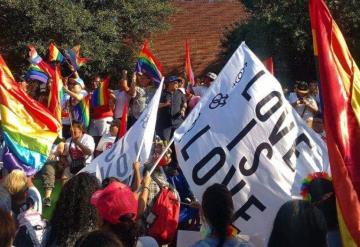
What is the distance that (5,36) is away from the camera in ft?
69.0

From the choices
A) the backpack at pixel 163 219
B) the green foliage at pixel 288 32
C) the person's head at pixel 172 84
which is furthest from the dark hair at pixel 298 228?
the green foliage at pixel 288 32

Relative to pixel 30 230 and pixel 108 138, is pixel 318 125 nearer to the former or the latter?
pixel 108 138

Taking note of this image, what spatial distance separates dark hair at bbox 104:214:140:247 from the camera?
333 cm

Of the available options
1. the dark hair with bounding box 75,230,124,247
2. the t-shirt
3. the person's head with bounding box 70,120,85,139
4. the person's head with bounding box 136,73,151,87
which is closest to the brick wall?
the person's head with bounding box 136,73,151,87

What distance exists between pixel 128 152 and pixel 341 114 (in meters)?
2.03

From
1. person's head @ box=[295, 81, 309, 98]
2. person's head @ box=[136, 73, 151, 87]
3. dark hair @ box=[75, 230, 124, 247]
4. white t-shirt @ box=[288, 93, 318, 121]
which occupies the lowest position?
person's head @ box=[136, 73, 151, 87]

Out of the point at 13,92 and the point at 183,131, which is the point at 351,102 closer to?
the point at 183,131

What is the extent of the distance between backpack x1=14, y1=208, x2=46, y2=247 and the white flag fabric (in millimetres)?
1293

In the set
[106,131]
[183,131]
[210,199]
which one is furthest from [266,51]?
[210,199]

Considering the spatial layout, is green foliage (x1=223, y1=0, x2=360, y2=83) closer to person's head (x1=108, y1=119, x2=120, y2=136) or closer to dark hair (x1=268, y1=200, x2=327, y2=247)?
person's head (x1=108, y1=119, x2=120, y2=136)

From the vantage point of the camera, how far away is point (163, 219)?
572 cm

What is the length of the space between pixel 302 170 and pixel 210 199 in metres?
1.46

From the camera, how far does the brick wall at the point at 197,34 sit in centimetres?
2602

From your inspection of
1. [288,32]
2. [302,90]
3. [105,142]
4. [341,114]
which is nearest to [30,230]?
[341,114]
